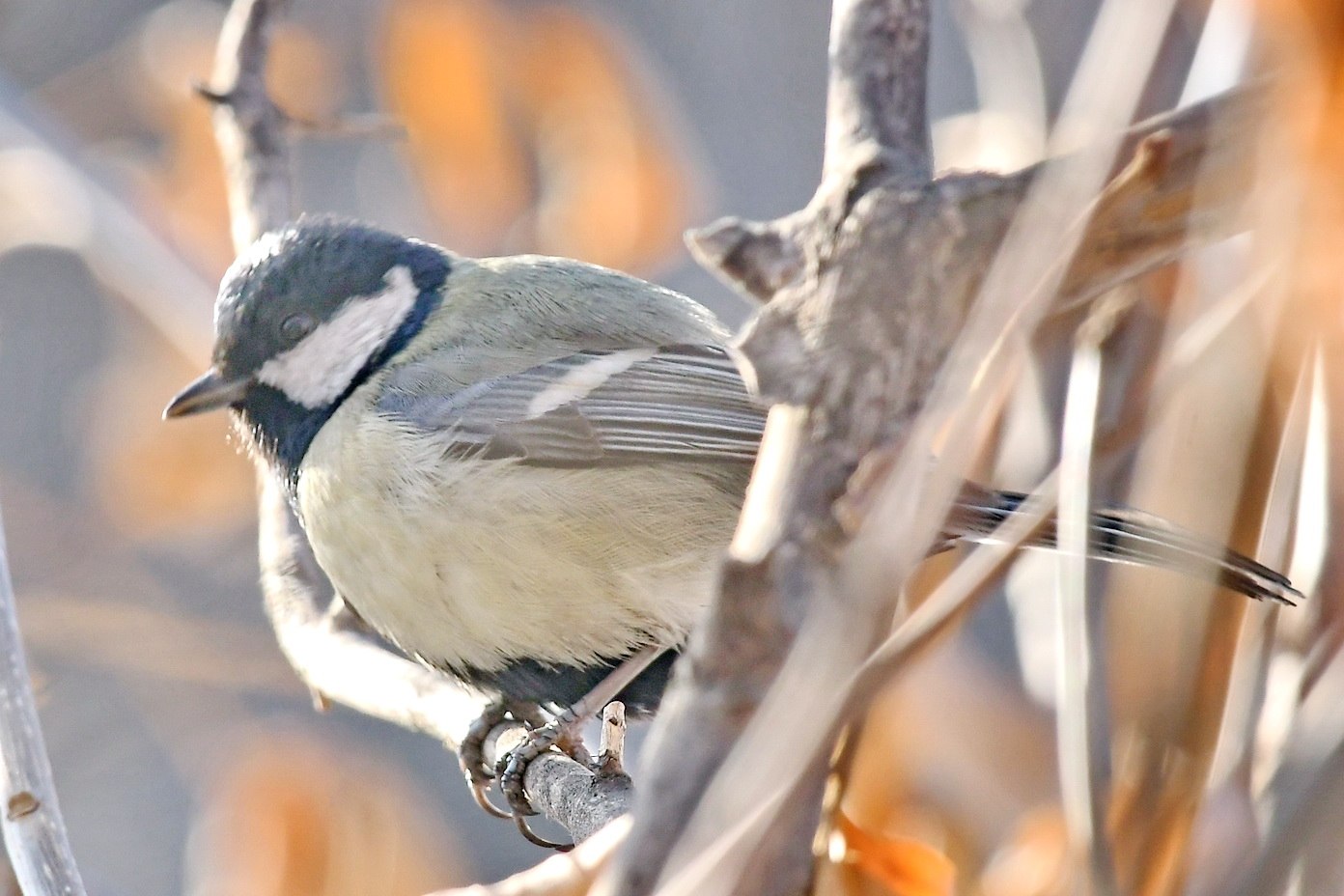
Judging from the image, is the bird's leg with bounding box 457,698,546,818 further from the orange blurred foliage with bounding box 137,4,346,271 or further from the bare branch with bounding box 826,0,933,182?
the orange blurred foliage with bounding box 137,4,346,271

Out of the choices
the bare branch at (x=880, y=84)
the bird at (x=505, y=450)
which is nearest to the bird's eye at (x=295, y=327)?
the bird at (x=505, y=450)

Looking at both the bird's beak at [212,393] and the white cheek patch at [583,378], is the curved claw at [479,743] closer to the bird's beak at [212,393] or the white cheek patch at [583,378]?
the white cheek patch at [583,378]

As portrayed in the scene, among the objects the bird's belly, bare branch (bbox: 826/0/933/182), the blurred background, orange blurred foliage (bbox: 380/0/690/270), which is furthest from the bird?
orange blurred foliage (bbox: 380/0/690/270)

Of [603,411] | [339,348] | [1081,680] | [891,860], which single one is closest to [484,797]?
[603,411]

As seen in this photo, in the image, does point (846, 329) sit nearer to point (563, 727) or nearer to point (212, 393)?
point (563, 727)

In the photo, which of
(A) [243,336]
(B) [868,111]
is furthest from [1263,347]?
(A) [243,336]

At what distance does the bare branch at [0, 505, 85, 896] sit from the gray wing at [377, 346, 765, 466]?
34.0 inches

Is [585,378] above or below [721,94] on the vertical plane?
below

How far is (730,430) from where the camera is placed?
245 cm

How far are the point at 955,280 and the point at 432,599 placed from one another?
1345 mm

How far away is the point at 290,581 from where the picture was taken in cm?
296

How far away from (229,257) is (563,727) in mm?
2134

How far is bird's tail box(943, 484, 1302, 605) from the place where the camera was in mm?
1366

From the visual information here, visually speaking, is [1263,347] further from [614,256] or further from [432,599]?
[614,256]
